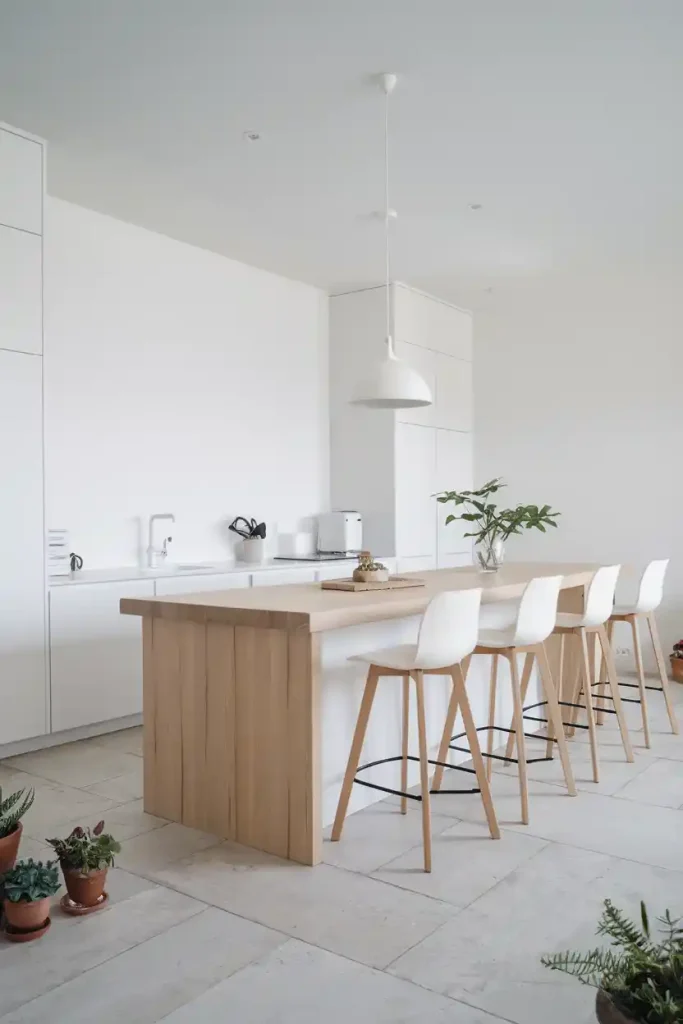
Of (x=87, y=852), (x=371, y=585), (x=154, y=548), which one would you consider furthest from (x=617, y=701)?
(x=154, y=548)

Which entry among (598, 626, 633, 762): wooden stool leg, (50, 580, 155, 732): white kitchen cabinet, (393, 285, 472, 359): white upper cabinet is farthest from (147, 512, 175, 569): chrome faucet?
(598, 626, 633, 762): wooden stool leg

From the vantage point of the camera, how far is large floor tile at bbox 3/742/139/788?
142 inches

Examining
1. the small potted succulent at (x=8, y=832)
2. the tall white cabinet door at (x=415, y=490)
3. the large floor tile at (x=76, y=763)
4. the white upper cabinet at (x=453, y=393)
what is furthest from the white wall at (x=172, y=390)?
the small potted succulent at (x=8, y=832)

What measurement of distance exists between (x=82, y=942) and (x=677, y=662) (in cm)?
452

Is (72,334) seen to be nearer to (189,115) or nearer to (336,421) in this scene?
(189,115)

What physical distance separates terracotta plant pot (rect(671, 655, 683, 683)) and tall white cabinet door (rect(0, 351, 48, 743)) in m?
4.02

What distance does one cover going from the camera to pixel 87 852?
234 cm

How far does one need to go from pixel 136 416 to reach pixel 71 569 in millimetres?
1014

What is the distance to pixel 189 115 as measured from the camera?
3602 millimetres

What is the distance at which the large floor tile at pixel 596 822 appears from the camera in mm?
2779

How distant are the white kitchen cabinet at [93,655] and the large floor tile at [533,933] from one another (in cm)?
223

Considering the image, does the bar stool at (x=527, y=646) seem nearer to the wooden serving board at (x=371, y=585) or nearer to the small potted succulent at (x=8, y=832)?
the wooden serving board at (x=371, y=585)

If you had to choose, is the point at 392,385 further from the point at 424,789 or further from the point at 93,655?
the point at 93,655

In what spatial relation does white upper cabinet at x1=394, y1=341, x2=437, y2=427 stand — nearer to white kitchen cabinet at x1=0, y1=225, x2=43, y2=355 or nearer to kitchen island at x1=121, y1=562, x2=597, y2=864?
white kitchen cabinet at x1=0, y1=225, x2=43, y2=355
